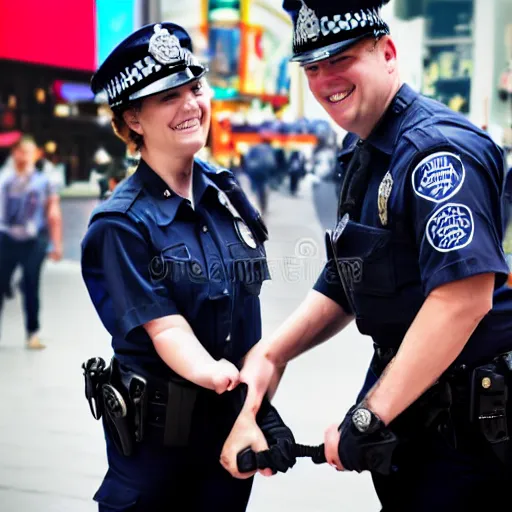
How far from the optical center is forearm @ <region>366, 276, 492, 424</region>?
41.9 inches

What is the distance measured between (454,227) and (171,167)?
492mm

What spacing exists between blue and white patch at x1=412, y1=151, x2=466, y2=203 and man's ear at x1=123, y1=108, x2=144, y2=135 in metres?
0.47

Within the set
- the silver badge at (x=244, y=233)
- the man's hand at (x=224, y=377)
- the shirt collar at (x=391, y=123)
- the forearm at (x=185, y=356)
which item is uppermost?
the shirt collar at (x=391, y=123)

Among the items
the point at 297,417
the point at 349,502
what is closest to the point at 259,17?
the point at 297,417

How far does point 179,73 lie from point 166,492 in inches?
26.8

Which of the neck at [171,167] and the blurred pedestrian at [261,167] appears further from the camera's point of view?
the blurred pedestrian at [261,167]

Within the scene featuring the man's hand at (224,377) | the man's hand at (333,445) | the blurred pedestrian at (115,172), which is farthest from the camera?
the blurred pedestrian at (115,172)

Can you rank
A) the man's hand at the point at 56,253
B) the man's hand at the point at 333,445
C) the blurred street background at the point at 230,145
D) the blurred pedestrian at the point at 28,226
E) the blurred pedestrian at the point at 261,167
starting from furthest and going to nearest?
the man's hand at the point at 56,253 < the blurred pedestrian at the point at 28,226 < the blurred pedestrian at the point at 261,167 < the blurred street background at the point at 230,145 < the man's hand at the point at 333,445

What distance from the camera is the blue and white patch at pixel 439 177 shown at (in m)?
1.06

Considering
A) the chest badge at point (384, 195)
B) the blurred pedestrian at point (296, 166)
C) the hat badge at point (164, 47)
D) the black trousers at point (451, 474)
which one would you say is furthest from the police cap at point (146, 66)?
the blurred pedestrian at point (296, 166)

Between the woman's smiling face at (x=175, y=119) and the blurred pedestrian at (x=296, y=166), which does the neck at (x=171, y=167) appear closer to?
the woman's smiling face at (x=175, y=119)

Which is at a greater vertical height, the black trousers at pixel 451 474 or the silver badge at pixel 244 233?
the silver badge at pixel 244 233

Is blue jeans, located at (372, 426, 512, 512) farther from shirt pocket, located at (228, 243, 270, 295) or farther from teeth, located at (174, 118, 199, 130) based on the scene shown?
teeth, located at (174, 118, 199, 130)

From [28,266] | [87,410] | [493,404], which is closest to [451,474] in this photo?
[493,404]
